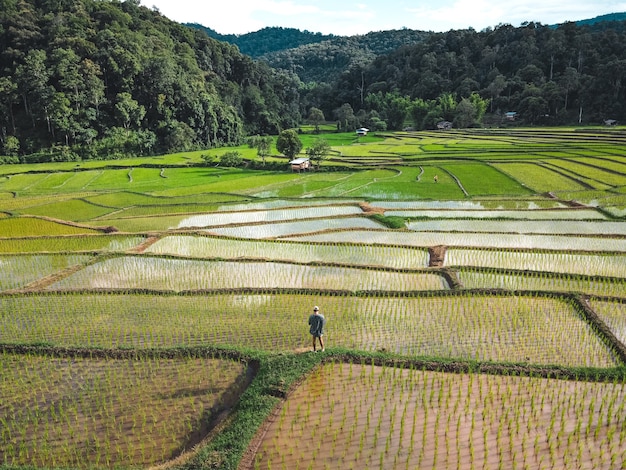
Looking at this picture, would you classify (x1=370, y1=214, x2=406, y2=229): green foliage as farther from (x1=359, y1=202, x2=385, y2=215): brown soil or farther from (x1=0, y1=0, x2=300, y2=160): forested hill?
(x1=0, y1=0, x2=300, y2=160): forested hill

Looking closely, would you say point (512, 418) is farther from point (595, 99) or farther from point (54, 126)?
point (595, 99)

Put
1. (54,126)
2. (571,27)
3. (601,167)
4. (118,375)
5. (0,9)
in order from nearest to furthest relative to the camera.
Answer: (118,375) → (601,167) → (54,126) → (0,9) → (571,27)

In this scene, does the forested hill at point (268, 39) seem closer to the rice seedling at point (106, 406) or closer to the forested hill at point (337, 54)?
the forested hill at point (337, 54)

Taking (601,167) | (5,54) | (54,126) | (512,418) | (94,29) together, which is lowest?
(512,418)

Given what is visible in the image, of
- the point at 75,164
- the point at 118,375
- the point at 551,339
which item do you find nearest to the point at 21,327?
the point at 118,375

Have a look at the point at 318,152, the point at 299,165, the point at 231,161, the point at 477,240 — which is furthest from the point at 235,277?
the point at 231,161

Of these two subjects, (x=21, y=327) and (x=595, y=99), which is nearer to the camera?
(x=21, y=327)
